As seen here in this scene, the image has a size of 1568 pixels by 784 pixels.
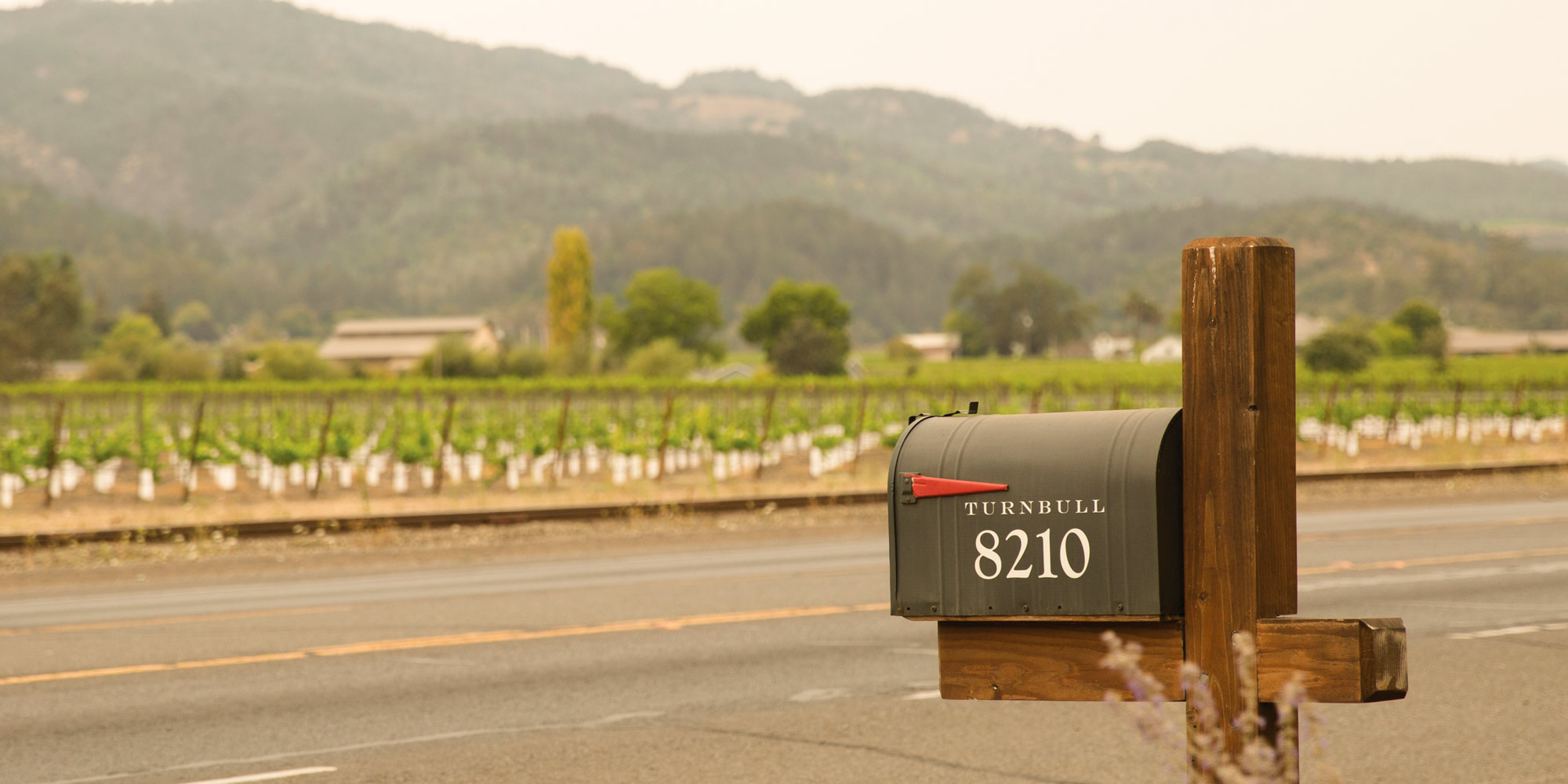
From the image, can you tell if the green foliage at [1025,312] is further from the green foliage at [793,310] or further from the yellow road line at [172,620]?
the yellow road line at [172,620]

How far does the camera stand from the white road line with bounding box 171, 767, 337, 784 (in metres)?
6.14

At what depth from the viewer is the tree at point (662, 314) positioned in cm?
15212

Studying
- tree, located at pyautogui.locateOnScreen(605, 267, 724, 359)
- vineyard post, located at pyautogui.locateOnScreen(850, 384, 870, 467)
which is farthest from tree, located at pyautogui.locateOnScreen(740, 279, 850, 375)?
vineyard post, located at pyautogui.locateOnScreen(850, 384, 870, 467)

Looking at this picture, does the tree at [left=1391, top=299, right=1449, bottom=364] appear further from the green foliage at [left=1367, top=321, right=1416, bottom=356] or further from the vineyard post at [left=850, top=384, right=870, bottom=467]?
the vineyard post at [left=850, top=384, right=870, bottom=467]

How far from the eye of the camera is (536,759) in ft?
21.2

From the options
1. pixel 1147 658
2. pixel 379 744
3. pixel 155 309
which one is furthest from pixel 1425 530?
pixel 155 309

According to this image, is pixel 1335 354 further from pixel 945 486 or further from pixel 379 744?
pixel 945 486

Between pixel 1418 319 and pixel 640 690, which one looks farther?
pixel 1418 319

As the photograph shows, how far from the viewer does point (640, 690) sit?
8086 mm

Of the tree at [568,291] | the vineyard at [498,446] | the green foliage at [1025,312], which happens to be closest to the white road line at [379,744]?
the vineyard at [498,446]

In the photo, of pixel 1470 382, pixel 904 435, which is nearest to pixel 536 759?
pixel 904 435

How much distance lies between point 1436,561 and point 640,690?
9.43 metres

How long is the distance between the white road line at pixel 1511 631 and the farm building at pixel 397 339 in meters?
131

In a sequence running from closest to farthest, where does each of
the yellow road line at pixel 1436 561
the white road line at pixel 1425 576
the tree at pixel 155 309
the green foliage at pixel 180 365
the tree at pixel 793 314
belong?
the white road line at pixel 1425 576
the yellow road line at pixel 1436 561
the green foliage at pixel 180 365
the tree at pixel 793 314
the tree at pixel 155 309
